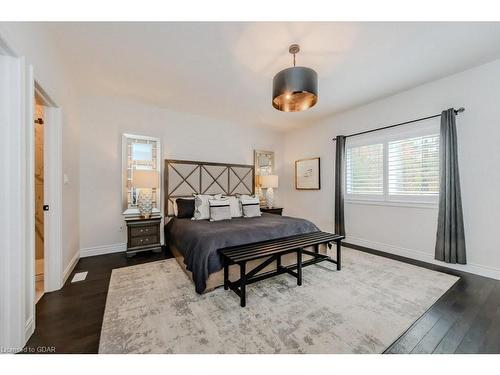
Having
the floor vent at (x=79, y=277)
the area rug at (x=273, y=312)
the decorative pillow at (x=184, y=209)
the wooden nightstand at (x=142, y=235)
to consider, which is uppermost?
Answer: the decorative pillow at (x=184, y=209)

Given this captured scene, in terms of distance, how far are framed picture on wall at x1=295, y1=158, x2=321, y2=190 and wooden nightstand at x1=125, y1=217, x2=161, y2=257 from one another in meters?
3.42

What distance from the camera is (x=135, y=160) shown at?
12.4 feet

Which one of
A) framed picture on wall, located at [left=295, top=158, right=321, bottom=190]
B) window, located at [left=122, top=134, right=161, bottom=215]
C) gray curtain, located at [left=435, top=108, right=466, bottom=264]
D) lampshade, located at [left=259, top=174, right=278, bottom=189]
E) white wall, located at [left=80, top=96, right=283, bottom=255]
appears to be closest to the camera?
gray curtain, located at [left=435, top=108, right=466, bottom=264]

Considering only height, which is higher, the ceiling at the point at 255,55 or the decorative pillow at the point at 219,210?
the ceiling at the point at 255,55

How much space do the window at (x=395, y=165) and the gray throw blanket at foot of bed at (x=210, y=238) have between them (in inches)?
62.1

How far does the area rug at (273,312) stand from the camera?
1485 millimetres

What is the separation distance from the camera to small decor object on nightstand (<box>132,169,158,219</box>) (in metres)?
3.39

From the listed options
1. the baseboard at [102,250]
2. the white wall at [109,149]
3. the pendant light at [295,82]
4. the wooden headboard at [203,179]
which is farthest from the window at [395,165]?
the baseboard at [102,250]

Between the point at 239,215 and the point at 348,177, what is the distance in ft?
7.92

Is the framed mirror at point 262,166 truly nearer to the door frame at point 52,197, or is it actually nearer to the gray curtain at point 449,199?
the gray curtain at point 449,199

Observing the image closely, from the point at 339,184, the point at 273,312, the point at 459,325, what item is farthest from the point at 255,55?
the point at 459,325

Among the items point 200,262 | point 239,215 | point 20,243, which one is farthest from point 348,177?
point 20,243

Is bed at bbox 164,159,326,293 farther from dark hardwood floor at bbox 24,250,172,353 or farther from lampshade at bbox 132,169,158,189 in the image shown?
dark hardwood floor at bbox 24,250,172,353

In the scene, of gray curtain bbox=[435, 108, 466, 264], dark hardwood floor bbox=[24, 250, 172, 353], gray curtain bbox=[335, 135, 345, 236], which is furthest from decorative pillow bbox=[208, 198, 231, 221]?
gray curtain bbox=[435, 108, 466, 264]
